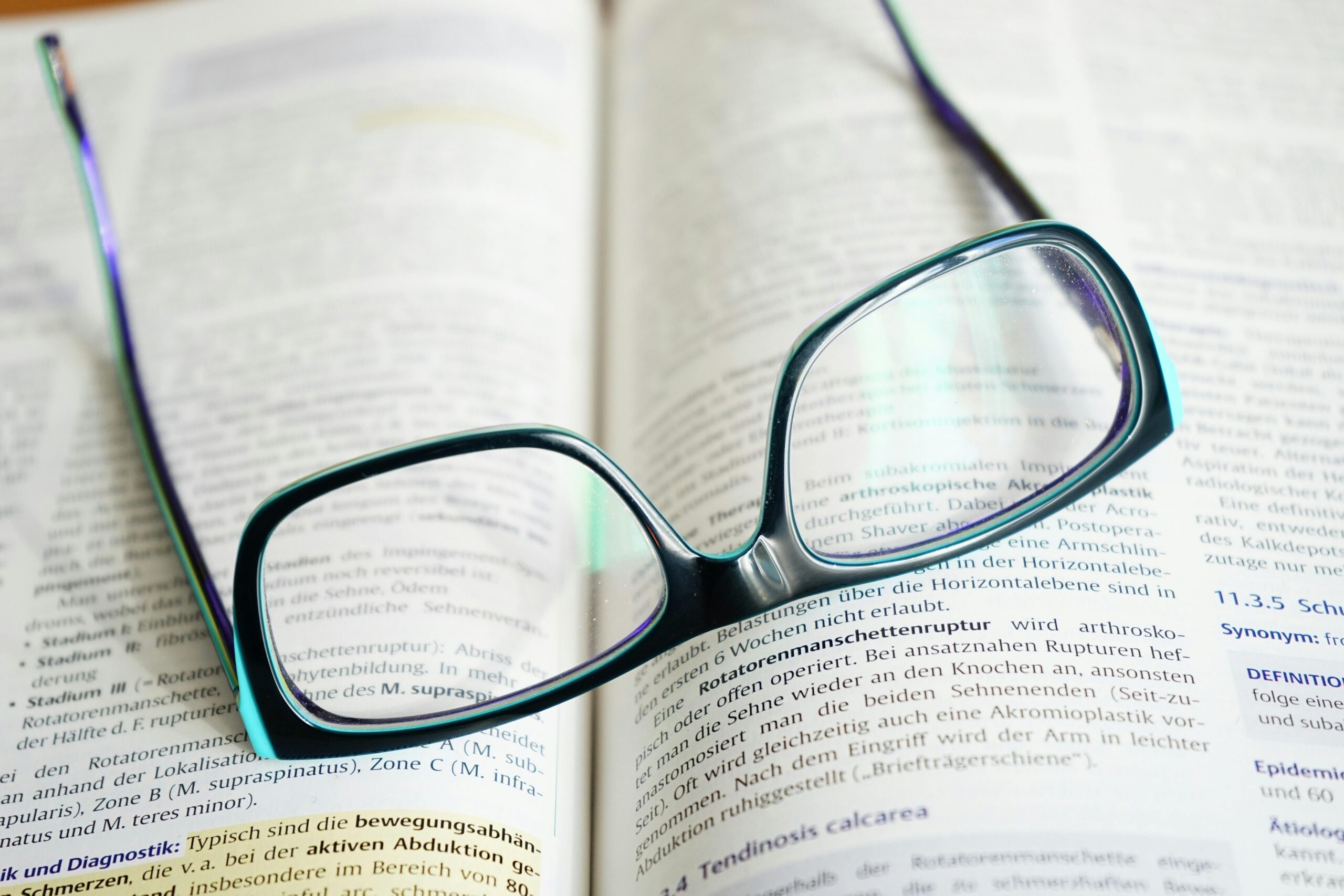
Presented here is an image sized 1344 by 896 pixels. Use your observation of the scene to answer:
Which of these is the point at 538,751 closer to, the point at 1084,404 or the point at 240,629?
the point at 240,629

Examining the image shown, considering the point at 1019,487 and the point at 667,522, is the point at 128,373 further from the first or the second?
the point at 1019,487

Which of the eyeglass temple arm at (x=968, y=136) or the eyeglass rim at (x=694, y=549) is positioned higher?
the eyeglass temple arm at (x=968, y=136)

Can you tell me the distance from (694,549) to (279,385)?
28 cm

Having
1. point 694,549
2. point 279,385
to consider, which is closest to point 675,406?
point 694,549

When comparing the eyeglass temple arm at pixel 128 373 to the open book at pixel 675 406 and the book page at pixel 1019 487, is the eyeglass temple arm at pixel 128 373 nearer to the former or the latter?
the open book at pixel 675 406

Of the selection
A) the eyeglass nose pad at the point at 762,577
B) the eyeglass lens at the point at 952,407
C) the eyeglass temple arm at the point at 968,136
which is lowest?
the eyeglass nose pad at the point at 762,577

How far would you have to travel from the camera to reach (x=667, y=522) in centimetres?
39

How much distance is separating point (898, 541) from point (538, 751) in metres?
0.18

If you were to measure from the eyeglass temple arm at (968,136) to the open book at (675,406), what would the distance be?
0.01 metres

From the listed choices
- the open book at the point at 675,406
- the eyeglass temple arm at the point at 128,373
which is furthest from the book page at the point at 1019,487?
the eyeglass temple arm at the point at 128,373

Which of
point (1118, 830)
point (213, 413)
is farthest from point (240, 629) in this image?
point (1118, 830)

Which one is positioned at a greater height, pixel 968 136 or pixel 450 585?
pixel 968 136

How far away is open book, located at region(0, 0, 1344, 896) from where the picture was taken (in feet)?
1.17

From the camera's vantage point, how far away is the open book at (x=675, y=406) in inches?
14.1
